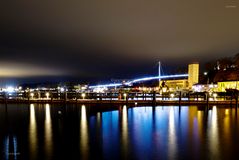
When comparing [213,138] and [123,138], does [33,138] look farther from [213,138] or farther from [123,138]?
[213,138]

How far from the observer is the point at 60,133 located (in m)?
15.5

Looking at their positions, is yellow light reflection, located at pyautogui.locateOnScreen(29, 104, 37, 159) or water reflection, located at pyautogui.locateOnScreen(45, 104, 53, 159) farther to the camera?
water reflection, located at pyautogui.locateOnScreen(45, 104, 53, 159)

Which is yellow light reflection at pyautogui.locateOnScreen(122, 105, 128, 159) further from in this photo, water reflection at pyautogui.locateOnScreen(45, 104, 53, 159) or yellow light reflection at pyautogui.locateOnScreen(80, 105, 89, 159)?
water reflection at pyautogui.locateOnScreen(45, 104, 53, 159)

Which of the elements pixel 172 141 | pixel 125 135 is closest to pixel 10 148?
pixel 125 135

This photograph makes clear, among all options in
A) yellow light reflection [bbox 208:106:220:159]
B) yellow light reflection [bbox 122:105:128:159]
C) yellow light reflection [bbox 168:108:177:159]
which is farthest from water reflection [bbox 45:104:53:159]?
yellow light reflection [bbox 208:106:220:159]

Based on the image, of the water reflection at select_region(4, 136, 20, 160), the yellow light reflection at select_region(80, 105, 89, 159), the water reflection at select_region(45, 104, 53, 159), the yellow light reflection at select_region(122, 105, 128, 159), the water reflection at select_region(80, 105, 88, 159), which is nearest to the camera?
the water reflection at select_region(4, 136, 20, 160)

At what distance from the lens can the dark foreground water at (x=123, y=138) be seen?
440 inches

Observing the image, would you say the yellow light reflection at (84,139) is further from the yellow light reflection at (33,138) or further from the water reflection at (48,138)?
the yellow light reflection at (33,138)

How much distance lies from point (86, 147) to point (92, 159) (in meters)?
1.76

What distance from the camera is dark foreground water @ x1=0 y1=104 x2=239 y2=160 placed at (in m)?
11.2

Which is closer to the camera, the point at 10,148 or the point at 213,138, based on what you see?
the point at 10,148

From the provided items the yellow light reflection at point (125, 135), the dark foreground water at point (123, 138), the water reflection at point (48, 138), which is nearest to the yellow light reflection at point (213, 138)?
the dark foreground water at point (123, 138)

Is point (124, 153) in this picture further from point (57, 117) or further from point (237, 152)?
point (57, 117)

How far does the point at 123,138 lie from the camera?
1410 centimetres
